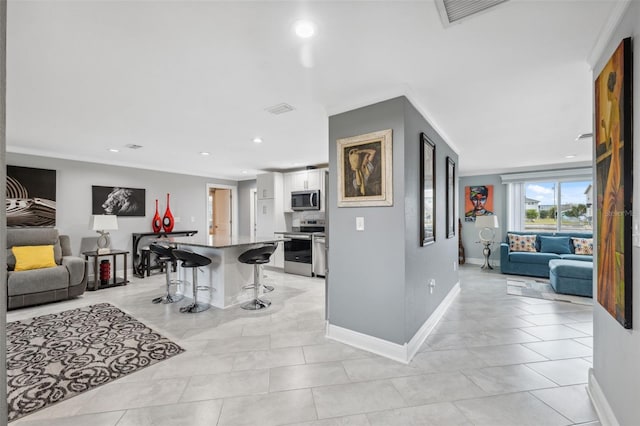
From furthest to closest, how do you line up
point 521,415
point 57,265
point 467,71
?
point 57,265
point 467,71
point 521,415

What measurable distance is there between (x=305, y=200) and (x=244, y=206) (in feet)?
8.53

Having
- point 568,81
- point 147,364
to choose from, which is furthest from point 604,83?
point 147,364

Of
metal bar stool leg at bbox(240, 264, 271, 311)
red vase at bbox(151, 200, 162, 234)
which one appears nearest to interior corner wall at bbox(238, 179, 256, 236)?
red vase at bbox(151, 200, 162, 234)

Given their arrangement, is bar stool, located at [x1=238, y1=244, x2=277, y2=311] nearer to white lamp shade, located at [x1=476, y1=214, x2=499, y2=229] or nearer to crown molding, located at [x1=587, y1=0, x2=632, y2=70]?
crown molding, located at [x1=587, y1=0, x2=632, y2=70]

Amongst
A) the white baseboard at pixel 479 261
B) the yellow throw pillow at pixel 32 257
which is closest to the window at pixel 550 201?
the white baseboard at pixel 479 261

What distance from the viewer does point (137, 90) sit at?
250 centimetres

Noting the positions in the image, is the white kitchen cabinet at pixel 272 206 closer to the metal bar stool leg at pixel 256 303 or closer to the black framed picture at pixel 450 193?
the metal bar stool leg at pixel 256 303

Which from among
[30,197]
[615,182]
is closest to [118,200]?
[30,197]

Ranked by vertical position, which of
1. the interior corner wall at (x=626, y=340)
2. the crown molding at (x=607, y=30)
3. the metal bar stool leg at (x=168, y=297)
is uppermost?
the crown molding at (x=607, y=30)

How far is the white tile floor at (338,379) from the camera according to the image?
177 centimetres

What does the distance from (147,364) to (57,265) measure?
3.15 metres

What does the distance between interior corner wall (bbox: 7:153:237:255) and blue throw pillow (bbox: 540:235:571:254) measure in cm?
771

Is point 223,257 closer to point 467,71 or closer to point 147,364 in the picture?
point 147,364

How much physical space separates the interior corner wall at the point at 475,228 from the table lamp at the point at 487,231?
0.53ft
